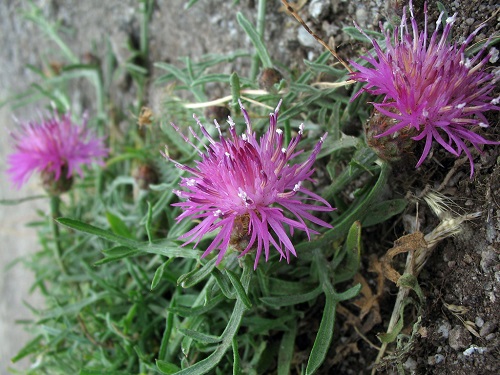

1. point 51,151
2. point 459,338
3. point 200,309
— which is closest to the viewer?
point 459,338

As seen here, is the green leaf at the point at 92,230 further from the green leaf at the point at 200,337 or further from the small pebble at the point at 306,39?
the small pebble at the point at 306,39

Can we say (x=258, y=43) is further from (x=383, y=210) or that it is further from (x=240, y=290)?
(x=240, y=290)

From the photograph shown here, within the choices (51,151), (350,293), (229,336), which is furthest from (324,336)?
(51,151)

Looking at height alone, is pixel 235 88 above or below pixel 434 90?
above

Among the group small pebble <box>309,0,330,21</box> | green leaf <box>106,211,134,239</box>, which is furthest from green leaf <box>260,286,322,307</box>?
small pebble <box>309,0,330,21</box>

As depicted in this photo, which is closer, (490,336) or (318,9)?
(490,336)

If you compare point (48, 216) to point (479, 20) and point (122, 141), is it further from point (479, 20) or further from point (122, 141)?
point (479, 20)
